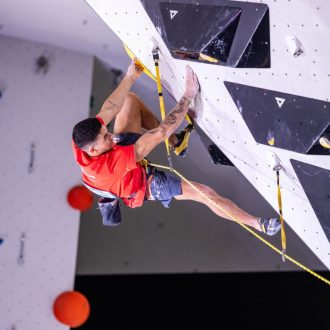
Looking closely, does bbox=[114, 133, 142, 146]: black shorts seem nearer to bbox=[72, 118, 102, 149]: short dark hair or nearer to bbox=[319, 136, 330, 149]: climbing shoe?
bbox=[72, 118, 102, 149]: short dark hair

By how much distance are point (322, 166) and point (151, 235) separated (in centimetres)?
286

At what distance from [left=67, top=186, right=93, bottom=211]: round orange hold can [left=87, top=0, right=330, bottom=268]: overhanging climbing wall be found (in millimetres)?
1501

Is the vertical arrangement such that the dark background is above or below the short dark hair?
below

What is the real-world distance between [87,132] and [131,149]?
19 centimetres

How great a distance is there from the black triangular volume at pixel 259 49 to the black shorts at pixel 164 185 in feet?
2.49

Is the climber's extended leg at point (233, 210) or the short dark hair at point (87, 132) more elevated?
the short dark hair at point (87, 132)

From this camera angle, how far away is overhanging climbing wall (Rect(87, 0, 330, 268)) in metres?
1.73

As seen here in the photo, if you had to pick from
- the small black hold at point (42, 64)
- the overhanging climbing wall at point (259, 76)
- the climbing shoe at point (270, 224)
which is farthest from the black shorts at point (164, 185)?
the small black hold at point (42, 64)

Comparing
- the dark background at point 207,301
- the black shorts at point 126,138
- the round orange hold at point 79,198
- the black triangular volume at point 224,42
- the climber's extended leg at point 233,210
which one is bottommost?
the dark background at point 207,301

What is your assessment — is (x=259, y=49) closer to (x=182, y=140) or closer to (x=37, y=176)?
(x=182, y=140)

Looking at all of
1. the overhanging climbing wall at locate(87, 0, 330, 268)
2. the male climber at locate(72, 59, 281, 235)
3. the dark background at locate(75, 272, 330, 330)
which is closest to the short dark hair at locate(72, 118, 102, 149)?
the male climber at locate(72, 59, 281, 235)

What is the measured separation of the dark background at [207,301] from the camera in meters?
4.47

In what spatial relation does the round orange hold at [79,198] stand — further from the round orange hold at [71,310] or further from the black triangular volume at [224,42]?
the black triangular volume at [224,42]

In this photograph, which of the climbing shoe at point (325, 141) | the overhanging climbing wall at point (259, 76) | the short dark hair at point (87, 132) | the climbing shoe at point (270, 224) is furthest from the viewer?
the climbing shoe at point (270, 224)
